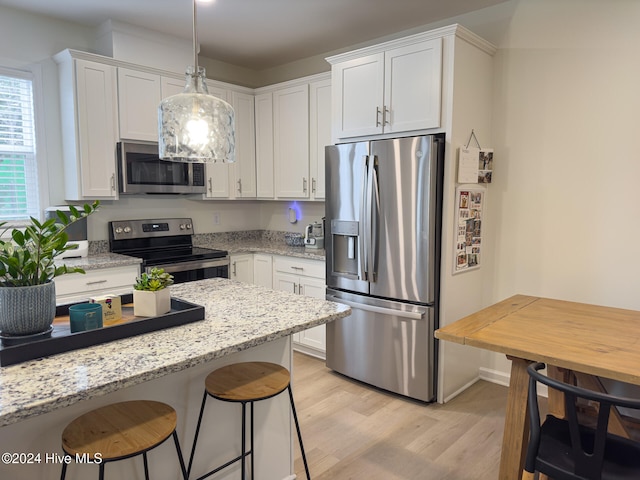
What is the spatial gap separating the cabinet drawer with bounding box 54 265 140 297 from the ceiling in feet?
6.22

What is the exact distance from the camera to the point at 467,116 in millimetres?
2924

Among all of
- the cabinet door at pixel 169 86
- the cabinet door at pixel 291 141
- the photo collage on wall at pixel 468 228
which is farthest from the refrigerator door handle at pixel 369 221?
the cabinet door at pixel 169 86

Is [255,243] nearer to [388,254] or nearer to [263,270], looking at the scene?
[263,270]

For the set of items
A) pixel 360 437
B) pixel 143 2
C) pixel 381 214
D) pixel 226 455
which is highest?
pixel 143 2

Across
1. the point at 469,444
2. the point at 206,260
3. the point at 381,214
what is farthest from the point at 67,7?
the point at 469,444

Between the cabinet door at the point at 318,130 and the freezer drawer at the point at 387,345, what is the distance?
1083 mm

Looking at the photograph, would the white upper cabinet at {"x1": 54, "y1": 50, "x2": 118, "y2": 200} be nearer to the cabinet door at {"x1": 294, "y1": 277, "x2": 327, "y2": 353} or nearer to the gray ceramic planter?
the cabinet door at {"x1": 294, "y1": 277, "x2": 327, "y2": 353}

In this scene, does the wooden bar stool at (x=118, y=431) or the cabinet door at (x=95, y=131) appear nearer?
the wooden bar stool at (x=118, y=431)

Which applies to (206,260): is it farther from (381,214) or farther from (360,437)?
(360,437)

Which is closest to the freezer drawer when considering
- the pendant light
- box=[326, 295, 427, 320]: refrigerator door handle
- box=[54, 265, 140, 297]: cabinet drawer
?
box=[326, 295, 427, 320]: refrigerator door handle

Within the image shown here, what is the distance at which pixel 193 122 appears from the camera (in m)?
1.60

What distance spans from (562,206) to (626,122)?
24.1 inches

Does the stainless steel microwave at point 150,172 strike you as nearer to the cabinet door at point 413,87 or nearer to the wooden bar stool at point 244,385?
the cabinet door at point 413,87

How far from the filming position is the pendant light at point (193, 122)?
159cm
